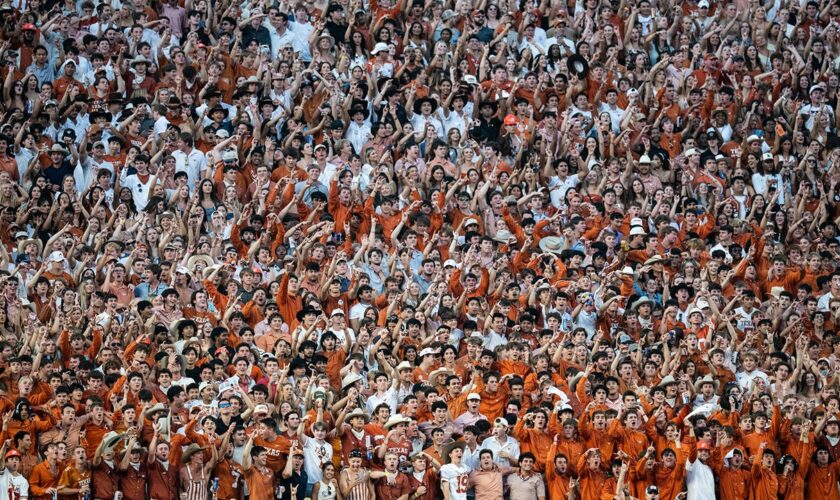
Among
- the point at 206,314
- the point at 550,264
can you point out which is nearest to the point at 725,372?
the point at 550,264

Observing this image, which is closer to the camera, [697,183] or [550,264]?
[550,264]

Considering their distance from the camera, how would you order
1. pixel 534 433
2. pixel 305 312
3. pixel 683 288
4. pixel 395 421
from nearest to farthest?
pixel 395 421 < pixel 534 433 < pixel 305 312 < pixel 683 288

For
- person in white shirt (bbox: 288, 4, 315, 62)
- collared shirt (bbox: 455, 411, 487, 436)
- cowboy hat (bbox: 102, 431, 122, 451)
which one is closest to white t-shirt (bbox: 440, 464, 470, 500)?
collared shirt (bbox: 455, 411, 487, 436)

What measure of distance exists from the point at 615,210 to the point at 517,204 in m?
1.34

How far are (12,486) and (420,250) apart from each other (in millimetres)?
7173

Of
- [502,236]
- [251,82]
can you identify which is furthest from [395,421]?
[251,82]

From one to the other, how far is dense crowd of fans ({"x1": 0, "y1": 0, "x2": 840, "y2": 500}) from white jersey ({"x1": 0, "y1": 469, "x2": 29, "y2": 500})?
0.03 m

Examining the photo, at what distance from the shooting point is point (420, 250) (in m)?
25.8

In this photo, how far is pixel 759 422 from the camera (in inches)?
910

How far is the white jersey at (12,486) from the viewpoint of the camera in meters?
20.7

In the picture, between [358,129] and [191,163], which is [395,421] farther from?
[358,129]

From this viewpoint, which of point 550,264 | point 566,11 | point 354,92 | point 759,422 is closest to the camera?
point 759,422

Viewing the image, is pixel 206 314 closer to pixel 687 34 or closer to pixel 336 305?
pixel 336 305

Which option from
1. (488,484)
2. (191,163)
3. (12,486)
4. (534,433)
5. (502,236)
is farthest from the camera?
(191,163)
